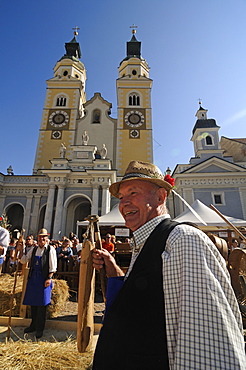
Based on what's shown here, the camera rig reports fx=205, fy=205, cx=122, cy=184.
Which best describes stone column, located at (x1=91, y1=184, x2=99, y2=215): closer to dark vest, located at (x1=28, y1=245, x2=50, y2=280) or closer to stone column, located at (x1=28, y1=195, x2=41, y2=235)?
stone column, located at (x1=28, y1=195, x2=41, y2=235)

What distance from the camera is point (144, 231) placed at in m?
1.47

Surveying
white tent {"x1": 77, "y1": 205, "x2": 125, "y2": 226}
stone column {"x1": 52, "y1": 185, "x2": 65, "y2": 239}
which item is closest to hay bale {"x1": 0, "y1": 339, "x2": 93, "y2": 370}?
white tent {"x1": 77, "y1": 205, "x2": 125, "y2": 226}

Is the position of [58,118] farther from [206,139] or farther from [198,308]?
[198,308]

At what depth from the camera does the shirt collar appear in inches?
57.2

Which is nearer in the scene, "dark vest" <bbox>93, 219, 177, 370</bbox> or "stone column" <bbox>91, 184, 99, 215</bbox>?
"dark vest" <bbox>93, 219, 177, 370</bbox>

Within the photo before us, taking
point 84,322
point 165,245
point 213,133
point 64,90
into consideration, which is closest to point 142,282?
point 165,245

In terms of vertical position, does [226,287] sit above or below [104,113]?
below

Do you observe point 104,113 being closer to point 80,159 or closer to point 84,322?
point 80,159

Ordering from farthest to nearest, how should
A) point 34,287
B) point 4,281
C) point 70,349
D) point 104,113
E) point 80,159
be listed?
point 104,113, point 80,159, point 4,281, point 34,287, point 70,349

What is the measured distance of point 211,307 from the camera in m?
0.89

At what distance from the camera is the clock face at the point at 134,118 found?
26812mm

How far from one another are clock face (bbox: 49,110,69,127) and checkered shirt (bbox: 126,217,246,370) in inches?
1104

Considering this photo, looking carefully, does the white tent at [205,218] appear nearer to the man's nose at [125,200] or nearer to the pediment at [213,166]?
the man's nose at [125,200]

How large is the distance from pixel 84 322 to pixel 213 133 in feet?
86.5
